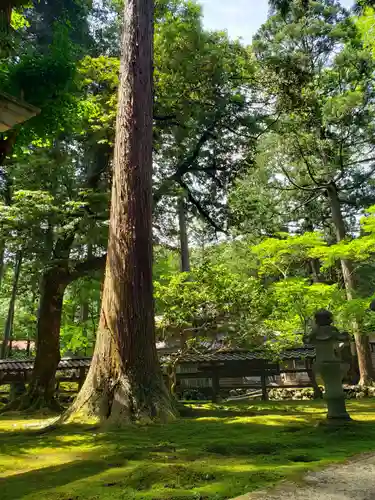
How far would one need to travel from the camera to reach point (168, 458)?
151 inches

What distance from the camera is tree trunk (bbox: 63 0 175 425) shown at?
626 centimetres

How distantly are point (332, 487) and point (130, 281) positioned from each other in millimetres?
4826

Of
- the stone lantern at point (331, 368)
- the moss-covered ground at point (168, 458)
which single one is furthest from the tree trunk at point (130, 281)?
the stone lantern at point (331, 368)

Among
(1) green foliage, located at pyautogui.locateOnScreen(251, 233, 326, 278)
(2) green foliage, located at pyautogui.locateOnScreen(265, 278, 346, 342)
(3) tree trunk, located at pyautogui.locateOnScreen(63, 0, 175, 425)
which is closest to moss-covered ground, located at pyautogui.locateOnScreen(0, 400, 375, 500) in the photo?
(3) tree trunk, located at pyautogui.locateOnScreen(63, 0, 175, 425)

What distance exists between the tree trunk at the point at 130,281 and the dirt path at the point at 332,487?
12.0ft

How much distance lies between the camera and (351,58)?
52.4 ft

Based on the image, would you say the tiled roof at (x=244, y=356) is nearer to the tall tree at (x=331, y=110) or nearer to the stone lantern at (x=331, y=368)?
the tall tree at (x=331, y=110)

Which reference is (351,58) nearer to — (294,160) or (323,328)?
(294,160)

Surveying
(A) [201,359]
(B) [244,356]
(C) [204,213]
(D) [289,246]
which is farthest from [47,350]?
(D) [289,246]

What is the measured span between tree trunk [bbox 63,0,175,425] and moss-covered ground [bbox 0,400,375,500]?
49cm

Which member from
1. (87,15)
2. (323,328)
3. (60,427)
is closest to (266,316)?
(323,328)

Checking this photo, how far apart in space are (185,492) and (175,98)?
35.0ft

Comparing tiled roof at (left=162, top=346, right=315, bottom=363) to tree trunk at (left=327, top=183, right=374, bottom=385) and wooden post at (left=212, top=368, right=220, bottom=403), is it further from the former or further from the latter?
tree trunk at (left=327, top=183, right=374, bottom=385)

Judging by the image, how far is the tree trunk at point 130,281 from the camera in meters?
6.26
